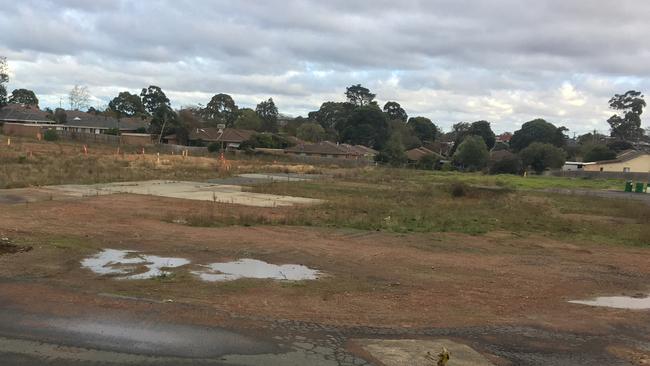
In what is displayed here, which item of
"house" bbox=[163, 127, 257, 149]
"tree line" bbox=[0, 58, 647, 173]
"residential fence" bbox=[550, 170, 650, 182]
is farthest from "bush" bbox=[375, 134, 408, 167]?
"residential fence" bbox=[550, 170, 650, 182]

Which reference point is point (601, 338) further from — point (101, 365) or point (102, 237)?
point (102, 237)

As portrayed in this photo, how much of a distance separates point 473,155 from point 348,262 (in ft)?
286

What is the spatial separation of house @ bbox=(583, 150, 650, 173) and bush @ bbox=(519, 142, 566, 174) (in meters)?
5.24

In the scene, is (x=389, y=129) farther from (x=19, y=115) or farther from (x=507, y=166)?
(x=19, y=115)

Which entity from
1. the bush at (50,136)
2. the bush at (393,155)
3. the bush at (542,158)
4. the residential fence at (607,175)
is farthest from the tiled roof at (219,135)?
the residential fence at (607,175)

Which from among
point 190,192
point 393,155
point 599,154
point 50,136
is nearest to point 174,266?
point 190,192

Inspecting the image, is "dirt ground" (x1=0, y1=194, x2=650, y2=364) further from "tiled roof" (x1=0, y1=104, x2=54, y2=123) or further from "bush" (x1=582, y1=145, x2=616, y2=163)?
"bush" (x1=582, y1=145, x2=616, y2=163)

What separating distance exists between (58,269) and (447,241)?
34.2 feet

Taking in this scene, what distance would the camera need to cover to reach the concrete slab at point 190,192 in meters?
24.6

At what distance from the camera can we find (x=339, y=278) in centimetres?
985

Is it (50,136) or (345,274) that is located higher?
(50,136)

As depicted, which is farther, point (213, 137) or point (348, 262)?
point (213, 137)

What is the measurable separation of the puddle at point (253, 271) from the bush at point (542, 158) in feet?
294

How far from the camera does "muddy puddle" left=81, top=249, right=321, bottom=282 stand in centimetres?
939
